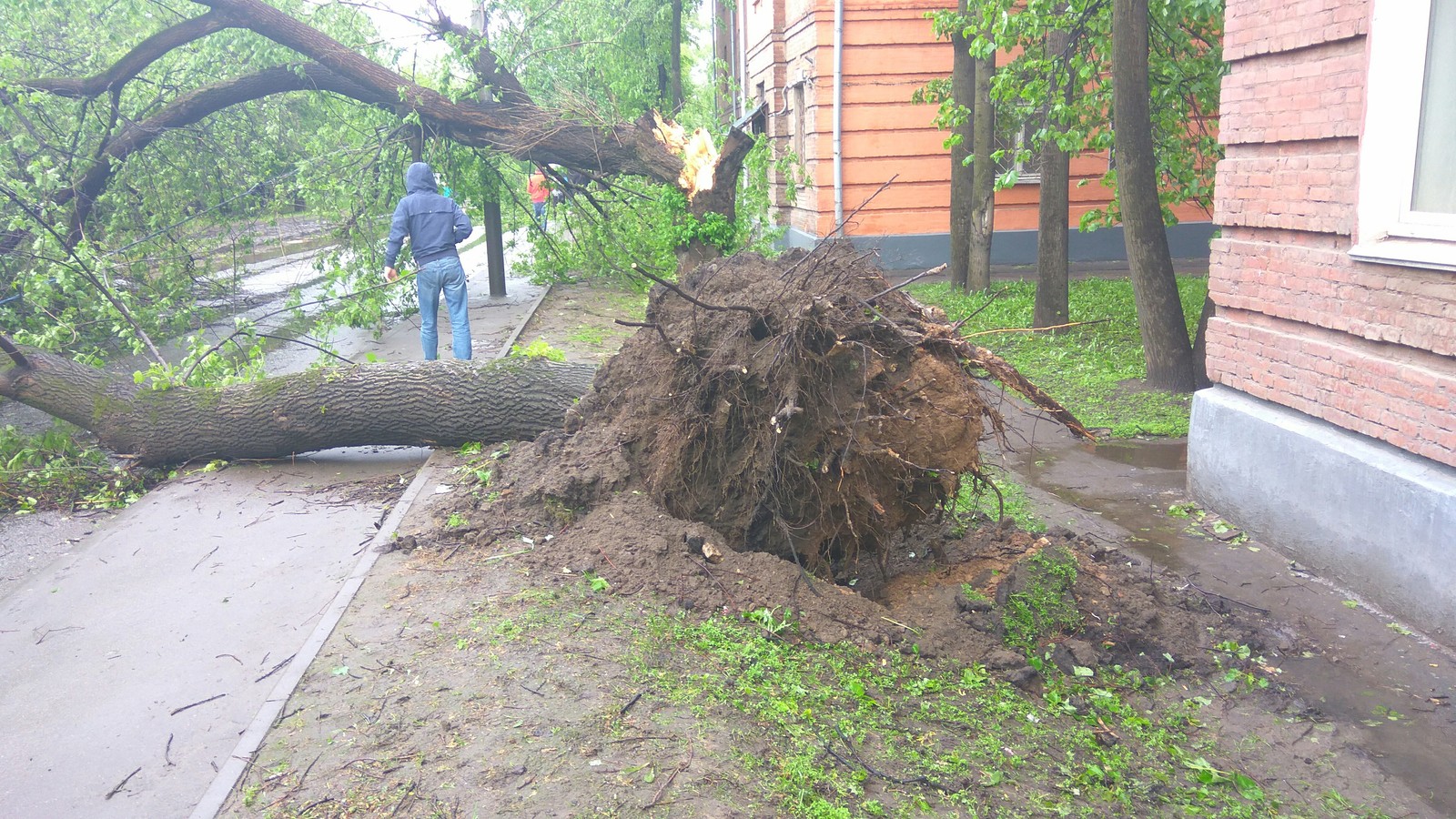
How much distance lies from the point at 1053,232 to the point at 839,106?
21.9 feet

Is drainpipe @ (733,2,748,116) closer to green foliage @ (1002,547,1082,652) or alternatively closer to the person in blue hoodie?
the person in blue hoodie

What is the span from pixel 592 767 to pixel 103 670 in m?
2.94

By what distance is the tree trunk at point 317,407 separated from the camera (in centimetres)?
751

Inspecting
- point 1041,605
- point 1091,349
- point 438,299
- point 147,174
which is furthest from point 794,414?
point 147,174

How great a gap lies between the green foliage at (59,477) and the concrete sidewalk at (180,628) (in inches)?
13.2

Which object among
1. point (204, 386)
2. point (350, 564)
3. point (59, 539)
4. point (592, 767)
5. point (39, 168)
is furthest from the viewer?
point (39, 168)

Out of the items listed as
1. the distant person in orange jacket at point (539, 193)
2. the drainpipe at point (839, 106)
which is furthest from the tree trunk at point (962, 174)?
the distant person in orange jacket at point (539, 193)

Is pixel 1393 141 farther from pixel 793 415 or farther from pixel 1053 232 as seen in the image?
pixel 1053 232

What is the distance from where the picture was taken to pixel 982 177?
12.7 meters

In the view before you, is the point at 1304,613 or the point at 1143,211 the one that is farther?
the point at 1143,211

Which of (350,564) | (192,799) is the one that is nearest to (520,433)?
(350,564)

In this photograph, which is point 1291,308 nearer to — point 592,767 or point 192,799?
point 592,767

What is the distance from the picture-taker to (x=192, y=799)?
11.9 feet

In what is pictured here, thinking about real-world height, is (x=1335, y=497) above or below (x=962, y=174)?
below
